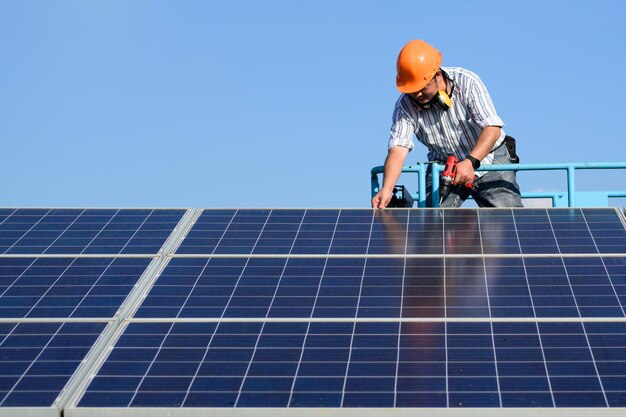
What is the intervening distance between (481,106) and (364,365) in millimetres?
4808

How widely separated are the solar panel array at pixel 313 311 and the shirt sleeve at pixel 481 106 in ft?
4.57

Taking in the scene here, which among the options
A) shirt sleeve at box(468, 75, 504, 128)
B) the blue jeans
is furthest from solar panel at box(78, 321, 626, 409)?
the blue jeans

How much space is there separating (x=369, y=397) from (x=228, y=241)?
324 cm

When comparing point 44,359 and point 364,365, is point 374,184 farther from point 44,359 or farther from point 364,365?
point 44,359

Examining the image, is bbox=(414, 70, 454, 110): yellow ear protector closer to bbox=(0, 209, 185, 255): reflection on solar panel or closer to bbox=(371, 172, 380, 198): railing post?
bbox=(371, 172, 380, 198): railing post

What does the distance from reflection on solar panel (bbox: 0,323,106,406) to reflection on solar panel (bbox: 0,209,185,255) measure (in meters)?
1.59

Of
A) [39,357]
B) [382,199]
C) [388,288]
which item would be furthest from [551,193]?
[39,357]

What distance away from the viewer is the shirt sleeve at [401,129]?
11.8 metres

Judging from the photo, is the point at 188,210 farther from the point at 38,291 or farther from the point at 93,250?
the point at 38,291

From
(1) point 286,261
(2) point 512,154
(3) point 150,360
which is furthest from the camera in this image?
(2) point 512,154

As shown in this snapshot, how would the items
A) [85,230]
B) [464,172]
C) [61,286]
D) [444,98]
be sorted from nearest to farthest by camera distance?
[61,286] → [85,230] → [464,172] → [444,98]

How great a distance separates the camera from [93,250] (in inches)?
386

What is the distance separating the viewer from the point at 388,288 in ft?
28.3

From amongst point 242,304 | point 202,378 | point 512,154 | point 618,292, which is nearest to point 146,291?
point 242,304
